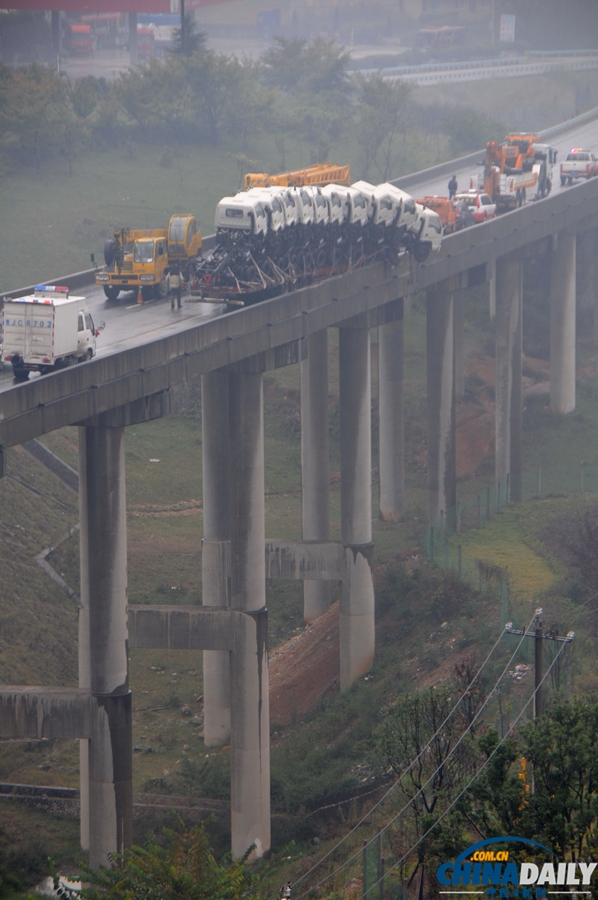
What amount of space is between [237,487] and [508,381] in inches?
1257

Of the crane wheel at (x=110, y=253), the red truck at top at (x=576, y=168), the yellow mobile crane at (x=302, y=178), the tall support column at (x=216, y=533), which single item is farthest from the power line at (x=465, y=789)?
the red truck at top at (x=576, y=168)

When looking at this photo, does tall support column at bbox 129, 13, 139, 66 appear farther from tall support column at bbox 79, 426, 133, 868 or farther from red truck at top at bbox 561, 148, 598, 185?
tall support column at bbox 79, 426, 133, 868

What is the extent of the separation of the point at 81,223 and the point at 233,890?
78795mm

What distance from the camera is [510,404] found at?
249 ft

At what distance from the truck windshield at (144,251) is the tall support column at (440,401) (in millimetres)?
18475

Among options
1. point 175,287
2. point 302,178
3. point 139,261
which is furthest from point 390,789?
point 302,178

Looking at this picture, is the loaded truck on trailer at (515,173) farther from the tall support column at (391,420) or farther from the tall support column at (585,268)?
the tall support column at (585,268)

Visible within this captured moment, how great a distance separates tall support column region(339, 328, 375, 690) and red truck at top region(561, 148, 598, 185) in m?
32.8

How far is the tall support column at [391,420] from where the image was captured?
7112 cm

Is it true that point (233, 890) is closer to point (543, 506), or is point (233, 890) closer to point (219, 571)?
point (219, 571)

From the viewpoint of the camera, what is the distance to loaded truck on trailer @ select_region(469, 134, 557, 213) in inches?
3027

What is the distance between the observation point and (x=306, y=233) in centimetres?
5412

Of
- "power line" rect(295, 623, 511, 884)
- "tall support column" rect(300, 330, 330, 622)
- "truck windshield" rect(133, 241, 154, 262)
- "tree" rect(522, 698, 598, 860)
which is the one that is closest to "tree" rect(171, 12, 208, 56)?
"tall support column" rect(300, 330, 330, 622)

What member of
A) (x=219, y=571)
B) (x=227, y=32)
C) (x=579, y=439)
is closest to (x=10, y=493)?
(x=219, y=571)
